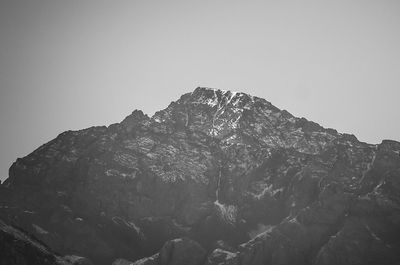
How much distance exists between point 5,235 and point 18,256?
1054 centimetres

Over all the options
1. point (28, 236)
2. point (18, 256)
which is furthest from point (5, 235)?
point (28, 236)

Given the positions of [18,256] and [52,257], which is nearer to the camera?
[18,256]

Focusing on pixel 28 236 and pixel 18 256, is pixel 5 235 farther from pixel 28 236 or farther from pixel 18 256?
pixel 28 236

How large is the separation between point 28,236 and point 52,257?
950 inches

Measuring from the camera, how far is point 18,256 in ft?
547

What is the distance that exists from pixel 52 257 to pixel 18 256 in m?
14.6

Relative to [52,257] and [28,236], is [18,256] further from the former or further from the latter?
[28,236]

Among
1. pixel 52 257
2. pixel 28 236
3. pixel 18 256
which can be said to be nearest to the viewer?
pixel 18 256

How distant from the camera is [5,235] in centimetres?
17288

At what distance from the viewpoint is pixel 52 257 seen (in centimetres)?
17875

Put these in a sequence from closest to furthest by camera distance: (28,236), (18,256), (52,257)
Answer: (18,256)
(52,257)
(28,236)

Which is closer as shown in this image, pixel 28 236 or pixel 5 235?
pixel 5 235

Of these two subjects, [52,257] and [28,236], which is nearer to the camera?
[52,257]
